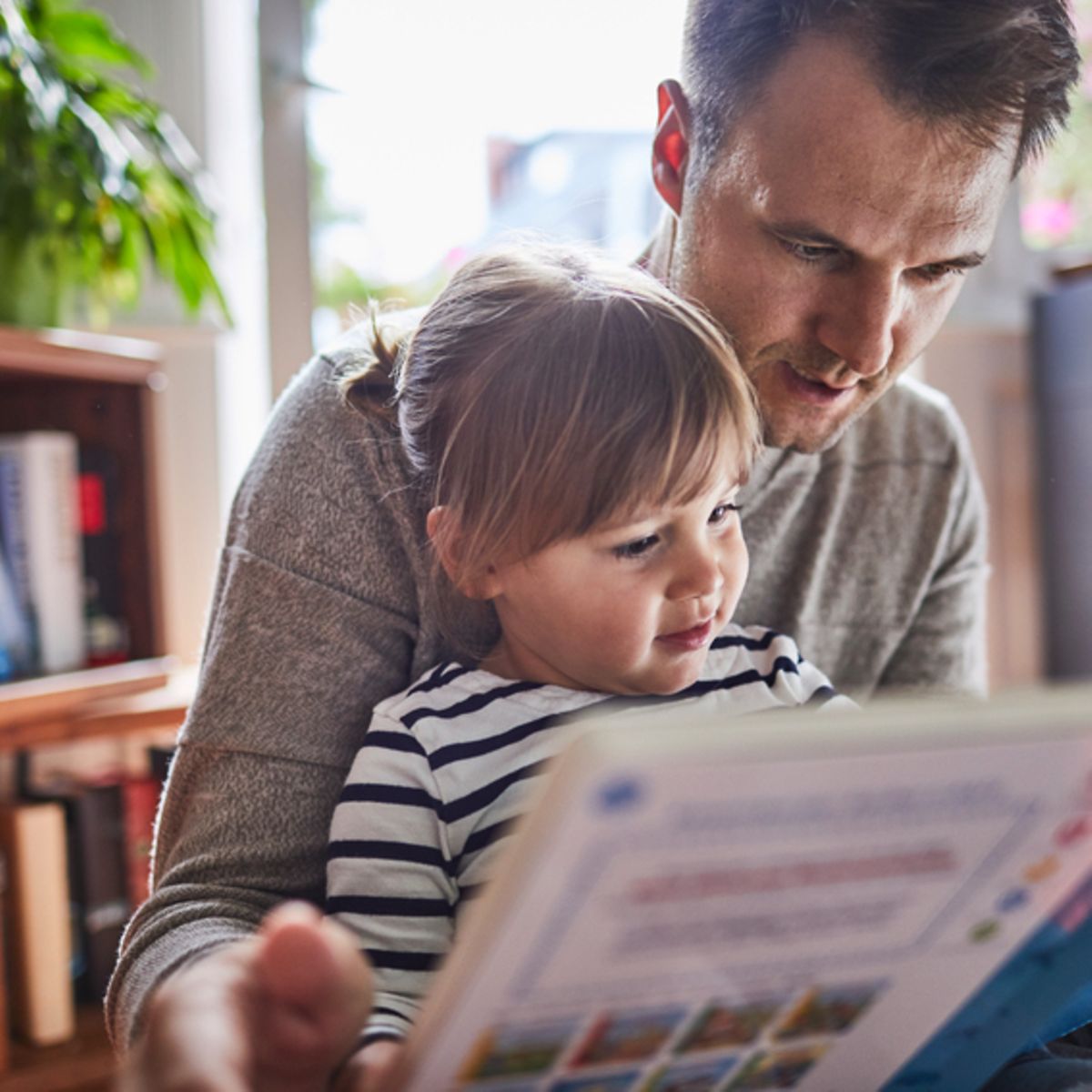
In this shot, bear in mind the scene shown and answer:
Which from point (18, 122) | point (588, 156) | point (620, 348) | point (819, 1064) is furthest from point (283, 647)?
point (588, 156)

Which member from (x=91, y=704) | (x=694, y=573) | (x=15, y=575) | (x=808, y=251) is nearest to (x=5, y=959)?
(x=91, y=704)

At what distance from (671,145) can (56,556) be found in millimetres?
1155

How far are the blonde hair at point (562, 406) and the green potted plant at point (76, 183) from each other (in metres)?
0.95

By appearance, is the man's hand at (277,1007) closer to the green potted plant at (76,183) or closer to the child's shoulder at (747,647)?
the child's shoulder at (747,647)

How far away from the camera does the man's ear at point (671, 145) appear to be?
0.88 m

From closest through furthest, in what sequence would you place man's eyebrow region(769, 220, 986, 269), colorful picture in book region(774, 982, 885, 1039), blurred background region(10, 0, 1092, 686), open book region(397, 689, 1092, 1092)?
open book region(397, 689, 1092, 1092) → colorful picture in book region(774, 982, 885, 1039) → man's eyebrow region(769, 220, 986, 269) → blurred background region(10, 0, 1092, 686)

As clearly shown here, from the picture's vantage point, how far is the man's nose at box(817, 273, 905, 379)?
82 centimetres

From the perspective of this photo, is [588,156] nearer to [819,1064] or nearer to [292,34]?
[292,34]

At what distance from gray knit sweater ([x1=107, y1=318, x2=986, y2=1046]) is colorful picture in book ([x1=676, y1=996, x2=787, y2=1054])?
27 centimetres

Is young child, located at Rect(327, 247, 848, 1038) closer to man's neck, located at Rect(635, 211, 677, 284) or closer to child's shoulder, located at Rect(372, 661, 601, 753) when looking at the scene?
child's shoulder, located at Rect(372, 661, 601, 753)

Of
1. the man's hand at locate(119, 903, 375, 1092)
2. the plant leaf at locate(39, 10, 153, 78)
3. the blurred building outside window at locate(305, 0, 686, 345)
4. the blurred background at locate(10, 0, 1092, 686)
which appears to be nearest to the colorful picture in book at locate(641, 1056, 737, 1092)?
the man's hand at locate(119, 903, 375, 1092)

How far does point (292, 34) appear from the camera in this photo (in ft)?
7.29

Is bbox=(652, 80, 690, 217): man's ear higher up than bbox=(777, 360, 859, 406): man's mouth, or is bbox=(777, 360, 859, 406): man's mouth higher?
bbox=(652, 80, 690, 217): man's ear

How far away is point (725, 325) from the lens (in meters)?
0.86
